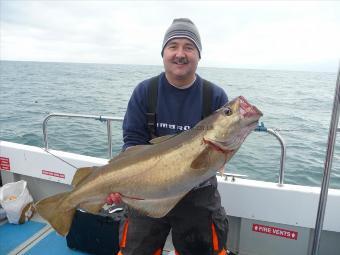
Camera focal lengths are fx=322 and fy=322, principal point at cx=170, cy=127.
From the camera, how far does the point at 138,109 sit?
3373 millimetres

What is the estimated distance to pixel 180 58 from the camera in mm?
3168

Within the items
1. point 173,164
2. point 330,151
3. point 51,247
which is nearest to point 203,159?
point 173,164

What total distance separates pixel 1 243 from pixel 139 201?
10.2 ft

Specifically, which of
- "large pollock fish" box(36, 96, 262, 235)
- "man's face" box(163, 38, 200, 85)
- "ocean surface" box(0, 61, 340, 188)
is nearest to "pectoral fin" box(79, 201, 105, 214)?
"large pollock fish" box(36, 96, 262, 235)

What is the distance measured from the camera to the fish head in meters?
2.35

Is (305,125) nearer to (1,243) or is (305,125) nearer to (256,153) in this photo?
(256,153)

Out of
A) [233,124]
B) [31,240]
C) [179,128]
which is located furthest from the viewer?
[31,240]

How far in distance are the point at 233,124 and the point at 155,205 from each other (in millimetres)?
974

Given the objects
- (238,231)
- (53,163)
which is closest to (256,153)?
(238,231)

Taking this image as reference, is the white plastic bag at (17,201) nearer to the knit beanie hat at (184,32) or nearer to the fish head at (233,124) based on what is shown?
the knit beanie hat at (184,32)

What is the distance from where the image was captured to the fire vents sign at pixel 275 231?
4.12m

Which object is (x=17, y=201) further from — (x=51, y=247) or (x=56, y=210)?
(x=56, y=210)

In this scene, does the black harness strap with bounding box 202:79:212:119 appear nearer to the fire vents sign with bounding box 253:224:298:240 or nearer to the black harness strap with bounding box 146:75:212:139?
the black harness strap with bounding box 146:75:212:139

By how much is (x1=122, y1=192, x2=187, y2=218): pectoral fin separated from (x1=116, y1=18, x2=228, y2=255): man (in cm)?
43
